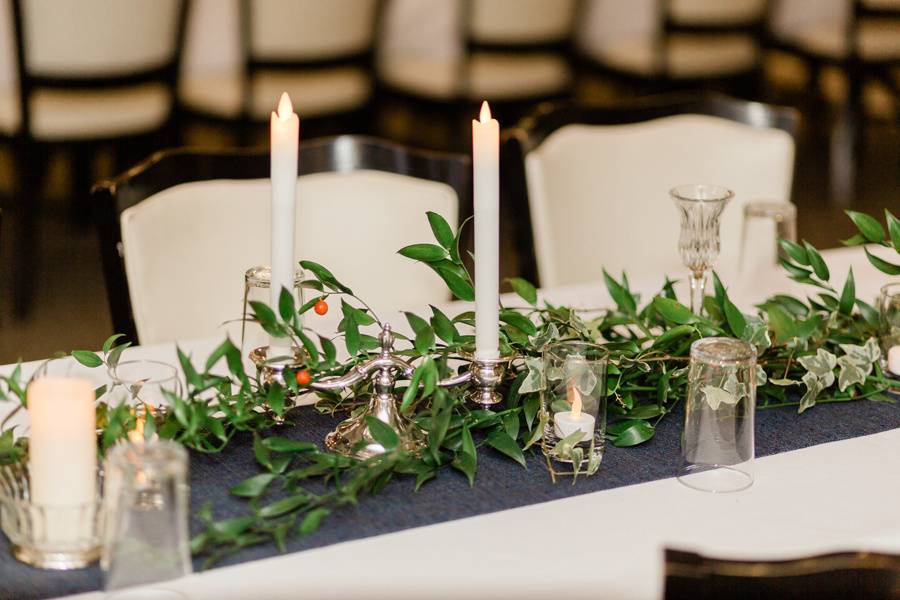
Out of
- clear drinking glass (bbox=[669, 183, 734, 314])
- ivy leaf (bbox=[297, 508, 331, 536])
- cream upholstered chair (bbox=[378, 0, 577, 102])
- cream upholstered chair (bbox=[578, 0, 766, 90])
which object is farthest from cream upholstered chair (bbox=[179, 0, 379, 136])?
ivy leaf (bbox=[297, 508, 331, 536])

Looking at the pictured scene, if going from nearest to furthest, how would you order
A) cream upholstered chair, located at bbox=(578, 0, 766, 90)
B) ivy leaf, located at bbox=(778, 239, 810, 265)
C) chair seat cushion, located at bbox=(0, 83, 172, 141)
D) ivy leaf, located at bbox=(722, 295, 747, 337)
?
ivy leaf, located at bbox=(722, 295, 747, 337)
ivy leaf, located at bbox=(778, 239, 810, 265)
chair seat cushion, located at bbox=(0, 83, 172, 141)
cream upholstered chair, located at bbox=(578, 0, 766, 90)

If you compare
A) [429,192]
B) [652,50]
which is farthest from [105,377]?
[652,50]

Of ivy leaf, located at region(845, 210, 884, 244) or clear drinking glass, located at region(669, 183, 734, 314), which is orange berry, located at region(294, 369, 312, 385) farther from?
ivy leaf, located at region(845, 210, 884, 244)

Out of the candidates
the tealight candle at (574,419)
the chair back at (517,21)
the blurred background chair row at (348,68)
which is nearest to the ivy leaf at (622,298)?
the tealight candle at (574,419)

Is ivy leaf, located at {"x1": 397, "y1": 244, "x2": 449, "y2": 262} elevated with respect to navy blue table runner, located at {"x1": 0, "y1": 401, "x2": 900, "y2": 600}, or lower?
elevated

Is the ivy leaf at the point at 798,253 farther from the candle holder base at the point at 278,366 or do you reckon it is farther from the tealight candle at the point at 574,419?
the candle holder base at the point at 278,366

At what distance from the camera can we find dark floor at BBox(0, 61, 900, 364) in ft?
11.4

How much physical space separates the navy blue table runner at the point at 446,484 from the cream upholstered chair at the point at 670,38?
3308mm

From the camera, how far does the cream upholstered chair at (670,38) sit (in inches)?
183

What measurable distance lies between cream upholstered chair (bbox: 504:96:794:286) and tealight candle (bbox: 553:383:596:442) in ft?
3.24

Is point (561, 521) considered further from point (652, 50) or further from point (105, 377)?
point (652, 50)

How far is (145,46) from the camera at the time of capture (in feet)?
11.7

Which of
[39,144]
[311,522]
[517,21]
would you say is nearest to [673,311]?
[311,522]

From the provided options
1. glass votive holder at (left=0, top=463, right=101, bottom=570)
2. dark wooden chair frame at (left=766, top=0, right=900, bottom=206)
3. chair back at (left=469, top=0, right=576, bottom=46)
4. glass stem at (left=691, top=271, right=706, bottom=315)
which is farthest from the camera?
dark wooden chair frame at (left=766, top=0, right=900, bottom=206)
